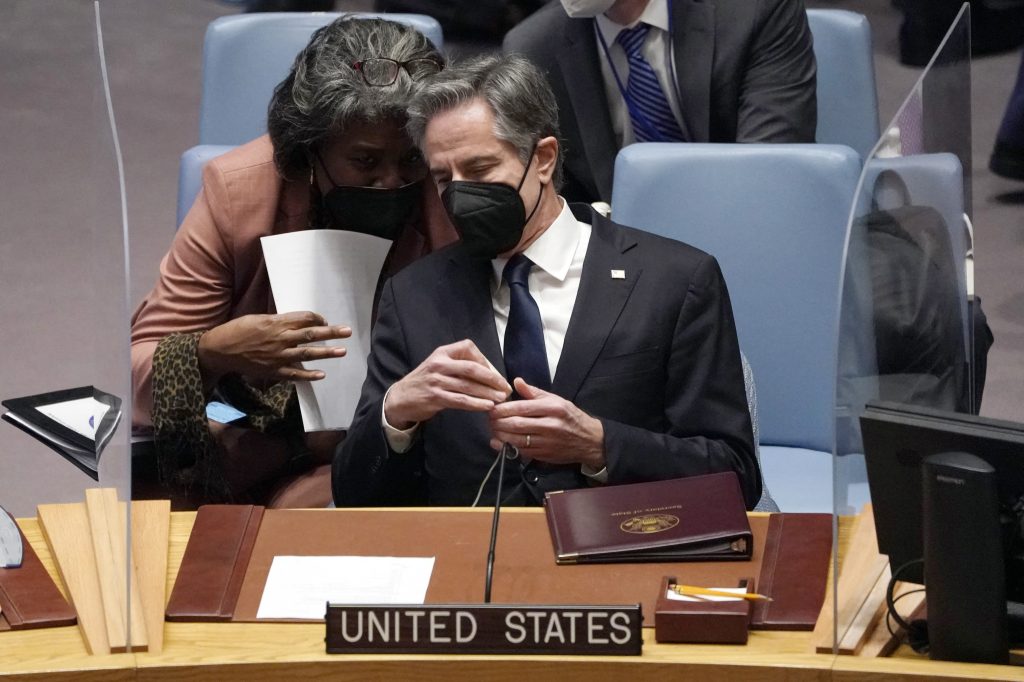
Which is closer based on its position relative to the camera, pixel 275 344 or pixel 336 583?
pixel 336 583

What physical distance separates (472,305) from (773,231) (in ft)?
2.34

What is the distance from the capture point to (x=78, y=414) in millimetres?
2303

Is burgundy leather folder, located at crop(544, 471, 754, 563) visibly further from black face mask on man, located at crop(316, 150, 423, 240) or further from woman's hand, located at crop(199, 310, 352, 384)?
black face mask on man, located at crop(316, 150, 423, 240)

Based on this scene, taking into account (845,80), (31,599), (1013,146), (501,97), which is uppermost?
(501,97)

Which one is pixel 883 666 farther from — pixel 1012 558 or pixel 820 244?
pixel 820 244

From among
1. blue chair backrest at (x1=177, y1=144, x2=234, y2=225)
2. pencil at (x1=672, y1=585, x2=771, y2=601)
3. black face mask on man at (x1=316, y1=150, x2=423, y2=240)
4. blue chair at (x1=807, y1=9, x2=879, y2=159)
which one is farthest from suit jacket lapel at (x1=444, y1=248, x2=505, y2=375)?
blue chair at (x1=807, y1=9, x2=879, y2=159)

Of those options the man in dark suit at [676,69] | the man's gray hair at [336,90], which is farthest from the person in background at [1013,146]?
the man's gray hair at [336,90]

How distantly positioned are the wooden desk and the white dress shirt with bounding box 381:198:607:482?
29.2 inches

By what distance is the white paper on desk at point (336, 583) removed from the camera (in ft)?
6.11

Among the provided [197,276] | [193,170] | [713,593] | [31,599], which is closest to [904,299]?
[713,593]

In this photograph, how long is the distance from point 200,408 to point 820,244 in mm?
1159

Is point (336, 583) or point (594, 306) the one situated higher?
point (594, 306)

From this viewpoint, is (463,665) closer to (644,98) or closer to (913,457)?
(913,457)

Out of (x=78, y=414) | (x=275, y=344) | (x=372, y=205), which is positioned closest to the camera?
(x=78, y=414)
